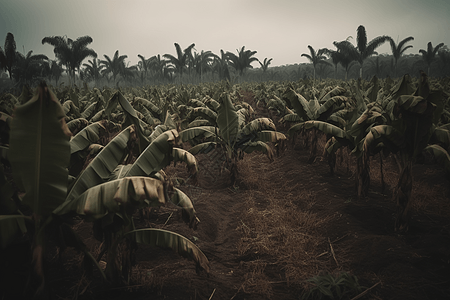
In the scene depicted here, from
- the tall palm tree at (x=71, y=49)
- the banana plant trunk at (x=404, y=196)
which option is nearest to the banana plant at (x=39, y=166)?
the banana plant trunk at (x=404, y=196)

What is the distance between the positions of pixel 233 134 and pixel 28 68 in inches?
1839

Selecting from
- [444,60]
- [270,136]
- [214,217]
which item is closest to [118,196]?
[214,217]

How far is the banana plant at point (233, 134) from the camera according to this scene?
21.0ft

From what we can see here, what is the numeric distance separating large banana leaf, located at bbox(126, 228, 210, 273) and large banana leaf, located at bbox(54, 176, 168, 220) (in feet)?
2.43

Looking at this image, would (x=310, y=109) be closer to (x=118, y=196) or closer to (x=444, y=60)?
(x=118, y=196)

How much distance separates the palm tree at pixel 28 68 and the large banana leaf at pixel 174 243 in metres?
46.3

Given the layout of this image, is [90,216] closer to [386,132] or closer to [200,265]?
[200,265]

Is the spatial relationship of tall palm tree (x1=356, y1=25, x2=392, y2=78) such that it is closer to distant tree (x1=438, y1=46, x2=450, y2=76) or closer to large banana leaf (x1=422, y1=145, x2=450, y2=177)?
distant tree (x1=438, y1=46, x2=450, y2=76)

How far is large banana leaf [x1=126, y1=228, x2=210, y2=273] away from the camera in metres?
2.70

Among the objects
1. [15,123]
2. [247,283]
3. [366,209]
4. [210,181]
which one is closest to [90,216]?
[15,123]

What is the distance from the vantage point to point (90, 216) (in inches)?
85.6

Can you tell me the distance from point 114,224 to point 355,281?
2929 mm

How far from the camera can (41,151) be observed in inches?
88.8

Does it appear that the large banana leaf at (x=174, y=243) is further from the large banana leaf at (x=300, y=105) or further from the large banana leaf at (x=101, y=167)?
the large banana leaf at (x=300, y=105)
